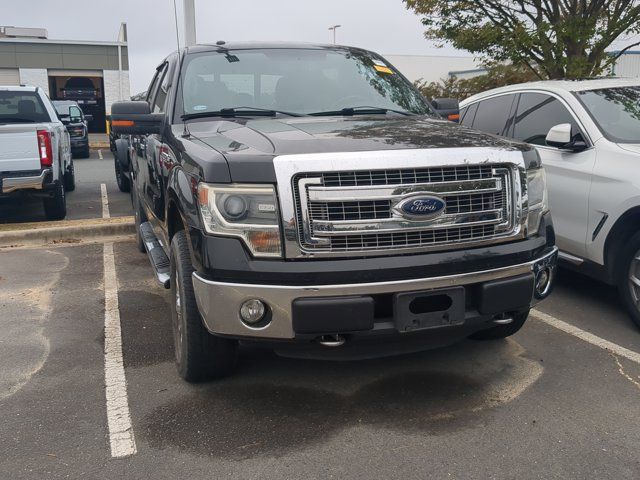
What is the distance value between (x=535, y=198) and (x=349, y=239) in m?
1.18

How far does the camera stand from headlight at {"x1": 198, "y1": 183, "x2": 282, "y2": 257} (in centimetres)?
304

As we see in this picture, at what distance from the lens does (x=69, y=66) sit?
3112 centimetres

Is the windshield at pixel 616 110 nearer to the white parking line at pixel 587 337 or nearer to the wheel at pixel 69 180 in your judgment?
the white parking line at pixel 587 337

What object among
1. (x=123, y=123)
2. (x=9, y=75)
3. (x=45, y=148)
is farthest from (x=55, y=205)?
(x=9, y=75)

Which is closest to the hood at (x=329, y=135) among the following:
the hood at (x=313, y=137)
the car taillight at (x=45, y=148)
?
the hood at (x=313, y=137)

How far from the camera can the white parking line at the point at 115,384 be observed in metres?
3.14

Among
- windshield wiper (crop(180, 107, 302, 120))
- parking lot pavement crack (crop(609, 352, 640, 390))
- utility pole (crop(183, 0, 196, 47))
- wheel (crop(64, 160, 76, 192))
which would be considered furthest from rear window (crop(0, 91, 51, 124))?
parking lot pavement crack (crop(609, 352, 640, 390))

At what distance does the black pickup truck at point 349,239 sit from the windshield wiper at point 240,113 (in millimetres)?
434

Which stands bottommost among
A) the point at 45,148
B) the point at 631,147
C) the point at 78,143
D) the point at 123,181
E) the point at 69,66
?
the point at 123,181

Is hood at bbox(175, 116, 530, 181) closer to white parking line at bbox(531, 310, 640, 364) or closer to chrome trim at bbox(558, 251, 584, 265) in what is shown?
white parking line at bbox(531, 310, 640, 364)

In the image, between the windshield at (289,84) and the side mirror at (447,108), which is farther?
the side mirror at (447,108)

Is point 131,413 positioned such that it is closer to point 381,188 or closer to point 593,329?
point 381,188

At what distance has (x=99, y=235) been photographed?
7848 mm

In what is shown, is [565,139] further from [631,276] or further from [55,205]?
[55,205]
